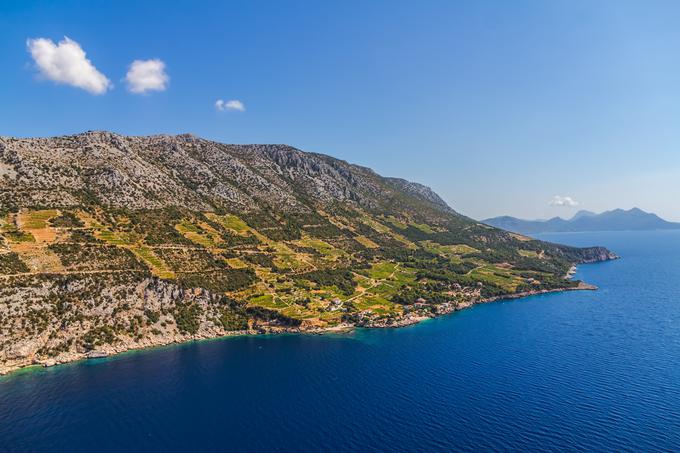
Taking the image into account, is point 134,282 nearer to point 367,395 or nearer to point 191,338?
point 191,338

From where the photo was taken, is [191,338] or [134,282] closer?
[191,338]

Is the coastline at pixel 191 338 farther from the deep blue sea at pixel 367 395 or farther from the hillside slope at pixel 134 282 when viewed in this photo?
the deep blue sea at pixel 367 395

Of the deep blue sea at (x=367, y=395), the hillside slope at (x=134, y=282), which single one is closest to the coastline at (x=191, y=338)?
the hillside slope at (x=134, y=282)

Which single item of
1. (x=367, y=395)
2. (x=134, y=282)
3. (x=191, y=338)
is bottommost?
(x=367, y=395)

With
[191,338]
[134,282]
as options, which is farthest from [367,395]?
[134,282]

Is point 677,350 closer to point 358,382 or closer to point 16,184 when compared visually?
point 358,382

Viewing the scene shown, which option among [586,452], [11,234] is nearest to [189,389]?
[586,452]

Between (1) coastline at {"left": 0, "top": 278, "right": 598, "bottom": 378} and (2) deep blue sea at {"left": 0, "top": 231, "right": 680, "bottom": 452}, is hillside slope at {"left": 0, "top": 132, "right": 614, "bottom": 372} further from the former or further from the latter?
(2) deep blue sea at {"left": 0, "top": 231, "right": 680, "bottom": 452}

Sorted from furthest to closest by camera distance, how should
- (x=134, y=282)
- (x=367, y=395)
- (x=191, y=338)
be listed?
1. (x=134, y=282)
2. (x=191, y=338)
3. (x=367, y=395)

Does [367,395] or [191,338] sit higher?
[191,338]
